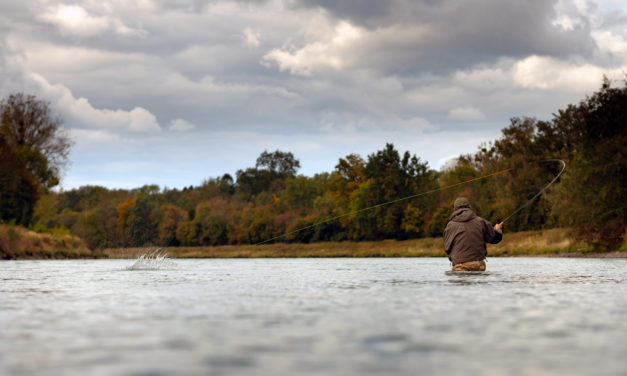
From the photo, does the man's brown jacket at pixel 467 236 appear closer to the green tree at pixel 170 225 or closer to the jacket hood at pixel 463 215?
the jacket hood at pixel 463 215

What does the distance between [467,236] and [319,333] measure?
32.4ft

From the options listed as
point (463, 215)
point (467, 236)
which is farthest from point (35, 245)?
point (463, 215)

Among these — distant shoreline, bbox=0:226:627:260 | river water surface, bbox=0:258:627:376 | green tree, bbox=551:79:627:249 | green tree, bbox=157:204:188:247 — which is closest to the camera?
river water surface, bbox=0:258:627:376

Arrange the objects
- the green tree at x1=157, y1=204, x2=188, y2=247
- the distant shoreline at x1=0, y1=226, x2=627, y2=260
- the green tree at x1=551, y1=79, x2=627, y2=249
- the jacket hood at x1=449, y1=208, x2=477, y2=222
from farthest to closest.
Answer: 1. the green tree at x1=157, y1=204, x2=188, y2=247
2. the distant shoreline at x1=0, y1=226, x2=627, y2=260
3. the green tree at x1=551, y1=79, x2=627, y2=249
4. the jacket hood at x1=449, y1=208, x2=477, y2=222

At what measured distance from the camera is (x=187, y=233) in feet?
328

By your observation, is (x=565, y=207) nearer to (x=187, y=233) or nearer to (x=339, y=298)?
(x=339, y=298)

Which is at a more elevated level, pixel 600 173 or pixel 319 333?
pixel 600 173

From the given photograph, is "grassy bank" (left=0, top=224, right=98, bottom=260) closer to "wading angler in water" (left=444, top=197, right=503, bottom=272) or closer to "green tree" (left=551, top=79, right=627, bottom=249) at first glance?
"green tree" (left=551, top=79, right=627, bottom=249)

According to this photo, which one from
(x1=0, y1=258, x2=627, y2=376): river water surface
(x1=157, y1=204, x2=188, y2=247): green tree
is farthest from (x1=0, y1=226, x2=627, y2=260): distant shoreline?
(x1=0, y1=258, x2=627, y2=376): river water surface

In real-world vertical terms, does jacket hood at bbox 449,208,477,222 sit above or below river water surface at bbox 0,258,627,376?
above

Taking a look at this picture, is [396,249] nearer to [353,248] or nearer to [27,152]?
[353,248]

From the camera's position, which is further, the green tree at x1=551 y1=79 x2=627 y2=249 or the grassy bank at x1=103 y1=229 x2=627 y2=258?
the grassy bank at x1=103 y1=229 x2=627 y2=258

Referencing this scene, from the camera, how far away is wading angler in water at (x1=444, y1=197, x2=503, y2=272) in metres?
15.4

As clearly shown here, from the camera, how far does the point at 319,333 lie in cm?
639
